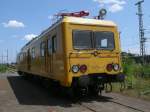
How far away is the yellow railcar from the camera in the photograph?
1271cm

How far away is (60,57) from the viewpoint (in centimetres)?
1315

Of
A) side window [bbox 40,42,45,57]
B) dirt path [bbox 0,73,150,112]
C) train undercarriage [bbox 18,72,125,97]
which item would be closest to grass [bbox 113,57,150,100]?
dirt path [bbox 0,73,150,112]

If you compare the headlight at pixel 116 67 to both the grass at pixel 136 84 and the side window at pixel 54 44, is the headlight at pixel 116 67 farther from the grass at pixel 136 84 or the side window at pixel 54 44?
the side window at pixel 54 44

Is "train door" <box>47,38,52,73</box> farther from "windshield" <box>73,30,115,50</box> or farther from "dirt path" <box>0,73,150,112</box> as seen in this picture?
"windshield" <box>73,30,115,50</box>

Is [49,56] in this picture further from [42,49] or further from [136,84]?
[136,84]

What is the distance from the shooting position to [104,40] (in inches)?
544

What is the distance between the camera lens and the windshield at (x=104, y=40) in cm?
1367

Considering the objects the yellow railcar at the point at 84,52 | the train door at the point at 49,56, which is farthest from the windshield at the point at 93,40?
the train door at the point at 49,56

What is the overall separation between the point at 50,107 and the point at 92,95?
9.97 feet

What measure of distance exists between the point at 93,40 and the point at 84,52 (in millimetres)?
768

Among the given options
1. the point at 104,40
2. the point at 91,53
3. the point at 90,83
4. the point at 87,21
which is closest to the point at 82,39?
the point at 91,53

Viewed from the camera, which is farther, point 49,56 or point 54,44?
point 49,56

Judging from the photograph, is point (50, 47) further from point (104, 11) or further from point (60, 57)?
point (104, 11)

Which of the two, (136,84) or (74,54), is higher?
(74,54)
